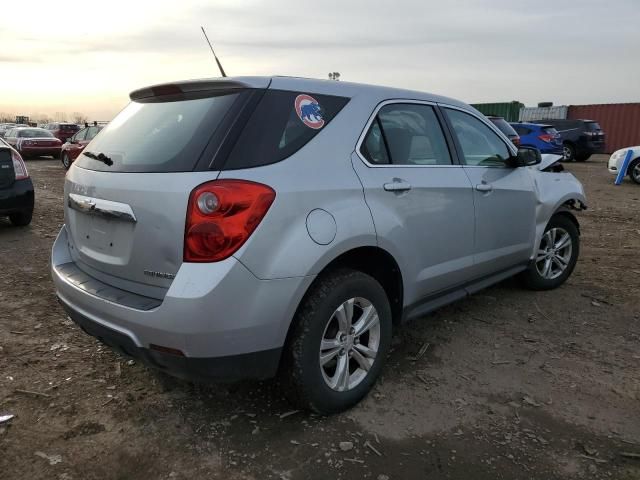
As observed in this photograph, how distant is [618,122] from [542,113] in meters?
4.24

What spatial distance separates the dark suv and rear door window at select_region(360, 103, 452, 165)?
18935 mm

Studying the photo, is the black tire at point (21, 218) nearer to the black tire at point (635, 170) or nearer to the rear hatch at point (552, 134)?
the black tire at point (635, 170)

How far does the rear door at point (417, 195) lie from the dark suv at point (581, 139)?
18937 millimetres

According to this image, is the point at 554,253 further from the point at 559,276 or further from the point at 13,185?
the point at 13,185

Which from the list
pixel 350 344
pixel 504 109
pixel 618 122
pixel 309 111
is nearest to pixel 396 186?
pixel 309 111

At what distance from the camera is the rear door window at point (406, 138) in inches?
115

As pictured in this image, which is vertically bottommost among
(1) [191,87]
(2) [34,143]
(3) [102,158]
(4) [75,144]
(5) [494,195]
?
(2) [34,143]

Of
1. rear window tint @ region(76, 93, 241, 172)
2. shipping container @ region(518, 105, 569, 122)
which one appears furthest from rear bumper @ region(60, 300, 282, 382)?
shipping container @ region(518, 105, 569, 122)

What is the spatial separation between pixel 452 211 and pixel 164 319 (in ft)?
6.16

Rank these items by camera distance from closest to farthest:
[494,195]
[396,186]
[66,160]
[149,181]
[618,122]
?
1. [149,181]
2. [396,186]
3. [494,195]
4. [66,160]
5. [618,122]

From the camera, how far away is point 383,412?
9.33 feet

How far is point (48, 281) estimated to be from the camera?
4.92m

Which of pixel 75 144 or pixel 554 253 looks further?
pixel 75 144

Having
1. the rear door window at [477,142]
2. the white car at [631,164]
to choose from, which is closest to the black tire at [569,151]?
the white car at [631,164]
